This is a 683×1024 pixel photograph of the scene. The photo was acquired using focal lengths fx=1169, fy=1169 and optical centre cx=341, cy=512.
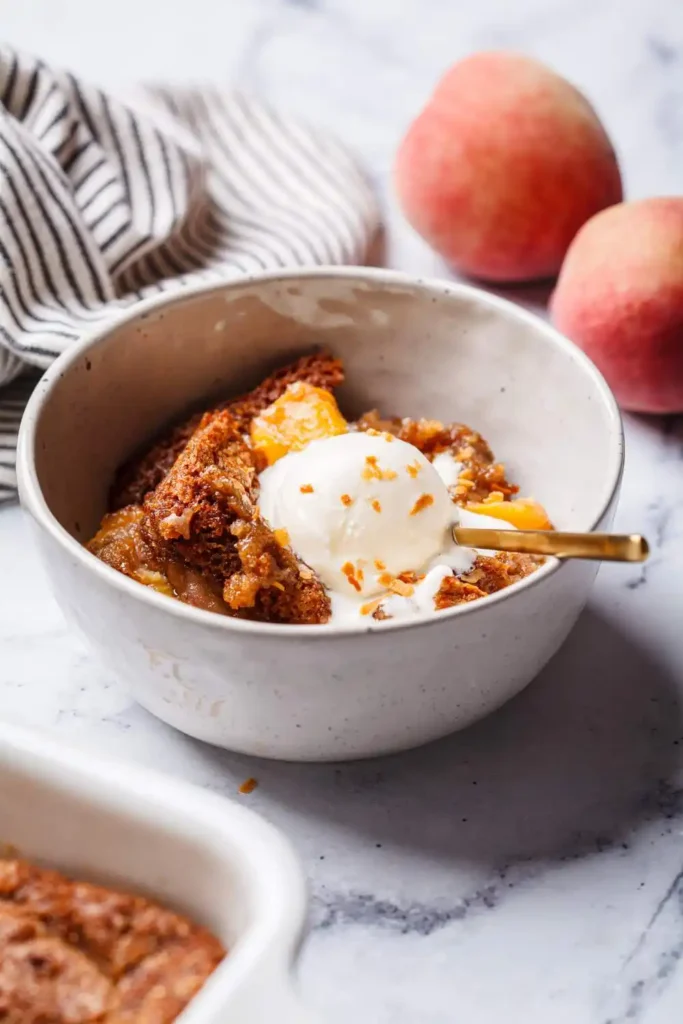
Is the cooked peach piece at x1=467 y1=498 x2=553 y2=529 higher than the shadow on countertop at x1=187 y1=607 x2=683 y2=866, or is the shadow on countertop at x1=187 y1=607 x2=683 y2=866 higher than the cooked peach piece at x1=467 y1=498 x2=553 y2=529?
the cooked peach piece at x1=467 y1=498 x2=553 y2=529

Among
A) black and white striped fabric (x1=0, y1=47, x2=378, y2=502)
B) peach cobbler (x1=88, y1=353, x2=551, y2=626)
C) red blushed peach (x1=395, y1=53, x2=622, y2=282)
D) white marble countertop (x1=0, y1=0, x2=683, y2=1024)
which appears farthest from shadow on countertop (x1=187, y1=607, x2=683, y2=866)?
red blushed peach (x1=395, y1=53, x2=622, y2=282)

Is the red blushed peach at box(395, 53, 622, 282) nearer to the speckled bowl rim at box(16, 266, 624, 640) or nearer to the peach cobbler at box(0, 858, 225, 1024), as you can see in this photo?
the speckled bowl rim at box(16, 266, 624, 640)

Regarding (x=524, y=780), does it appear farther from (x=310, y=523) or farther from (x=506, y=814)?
(x=310, y=523)

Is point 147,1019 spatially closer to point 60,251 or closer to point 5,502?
point 5,502

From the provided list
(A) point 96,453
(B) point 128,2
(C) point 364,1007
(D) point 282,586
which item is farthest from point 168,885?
(B) point 128,2

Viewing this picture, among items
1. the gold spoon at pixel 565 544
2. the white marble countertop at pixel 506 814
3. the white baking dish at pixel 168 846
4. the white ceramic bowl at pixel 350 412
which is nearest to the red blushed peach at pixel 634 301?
the white marble countertop at pixel 506 814

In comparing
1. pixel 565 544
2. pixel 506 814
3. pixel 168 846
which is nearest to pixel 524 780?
pixel 506 814

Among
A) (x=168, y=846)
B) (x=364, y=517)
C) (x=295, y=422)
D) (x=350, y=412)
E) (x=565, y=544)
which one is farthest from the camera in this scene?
(x=350, y=412)
